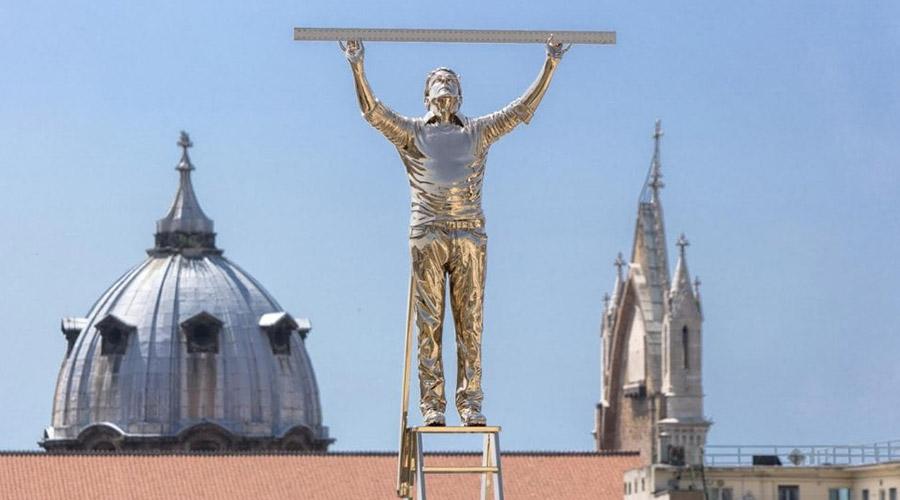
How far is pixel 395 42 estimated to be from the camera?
58.9ft

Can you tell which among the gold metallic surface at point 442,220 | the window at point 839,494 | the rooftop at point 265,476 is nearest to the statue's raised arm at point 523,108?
the gold metallic surface at point 442,220

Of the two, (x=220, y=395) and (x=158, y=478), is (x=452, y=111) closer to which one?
(x=158, y=478)

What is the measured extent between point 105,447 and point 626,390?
2134 cm

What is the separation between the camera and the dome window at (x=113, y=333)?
128 metres

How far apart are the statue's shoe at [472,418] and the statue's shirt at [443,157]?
1.09 metres

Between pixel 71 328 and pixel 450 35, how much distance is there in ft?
380

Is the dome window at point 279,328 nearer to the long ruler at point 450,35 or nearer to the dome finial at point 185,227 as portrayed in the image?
the dome finial at point 185,227

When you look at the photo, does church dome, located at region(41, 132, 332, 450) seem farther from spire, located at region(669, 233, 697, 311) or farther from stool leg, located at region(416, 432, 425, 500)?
stool leg, located at region(416, 432, 425, 500)

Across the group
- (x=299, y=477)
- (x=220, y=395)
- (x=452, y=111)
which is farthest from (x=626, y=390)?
(x=452, y=111)

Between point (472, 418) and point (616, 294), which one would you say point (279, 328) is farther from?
point (472, 418)

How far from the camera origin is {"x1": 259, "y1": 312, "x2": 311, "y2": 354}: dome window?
129250 mm

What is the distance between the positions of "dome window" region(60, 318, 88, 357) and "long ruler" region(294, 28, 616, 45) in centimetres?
11451

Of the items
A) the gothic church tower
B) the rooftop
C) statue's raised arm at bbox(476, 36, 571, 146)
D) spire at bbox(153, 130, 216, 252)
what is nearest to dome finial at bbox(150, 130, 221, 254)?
spire at bbox(153, 130, 216, 252)

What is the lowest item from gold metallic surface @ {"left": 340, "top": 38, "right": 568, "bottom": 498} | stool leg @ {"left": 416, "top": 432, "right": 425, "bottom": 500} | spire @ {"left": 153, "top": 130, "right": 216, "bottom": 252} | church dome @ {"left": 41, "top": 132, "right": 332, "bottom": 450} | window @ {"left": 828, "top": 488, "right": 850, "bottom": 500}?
stool leg @ {"left": 416, "top": 432, "right": 425, "bottom": 500}
